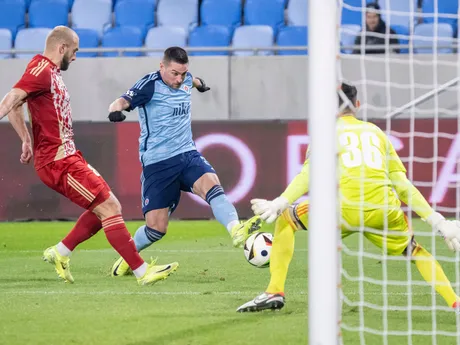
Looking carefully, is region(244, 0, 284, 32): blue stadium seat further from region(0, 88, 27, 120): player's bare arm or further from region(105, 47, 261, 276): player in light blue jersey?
region(0, 88, 27, 120): player's bare arm

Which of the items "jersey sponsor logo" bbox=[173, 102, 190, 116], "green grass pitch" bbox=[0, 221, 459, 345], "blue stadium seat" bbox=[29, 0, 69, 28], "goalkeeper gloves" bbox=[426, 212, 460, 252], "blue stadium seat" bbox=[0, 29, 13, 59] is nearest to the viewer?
"green grass pitch" bbox=[0, 221, 459, 345]

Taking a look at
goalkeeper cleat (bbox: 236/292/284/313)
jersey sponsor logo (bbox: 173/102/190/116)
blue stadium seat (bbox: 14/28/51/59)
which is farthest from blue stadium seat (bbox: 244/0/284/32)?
goalkeeper cleat (bbox: 236/292/284/313)

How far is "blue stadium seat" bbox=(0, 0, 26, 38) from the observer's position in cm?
1494

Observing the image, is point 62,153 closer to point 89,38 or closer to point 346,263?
point 346,263

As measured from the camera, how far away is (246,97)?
44.2 feet

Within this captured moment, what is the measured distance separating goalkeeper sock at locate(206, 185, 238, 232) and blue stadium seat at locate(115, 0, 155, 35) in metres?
7.32

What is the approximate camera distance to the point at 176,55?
25.7ft

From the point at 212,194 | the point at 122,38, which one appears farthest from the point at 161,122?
the point at 122,38

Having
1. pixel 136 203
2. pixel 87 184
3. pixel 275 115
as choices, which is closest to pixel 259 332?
pixel 87 184

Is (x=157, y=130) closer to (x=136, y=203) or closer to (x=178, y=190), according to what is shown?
(x=178, y=190)

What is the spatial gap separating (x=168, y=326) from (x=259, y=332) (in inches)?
19.8

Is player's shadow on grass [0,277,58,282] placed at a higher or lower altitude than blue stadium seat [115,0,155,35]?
lower

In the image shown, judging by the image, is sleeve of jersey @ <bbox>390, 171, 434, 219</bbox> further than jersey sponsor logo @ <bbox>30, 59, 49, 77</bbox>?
No

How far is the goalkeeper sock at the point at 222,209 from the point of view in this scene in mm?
7738
